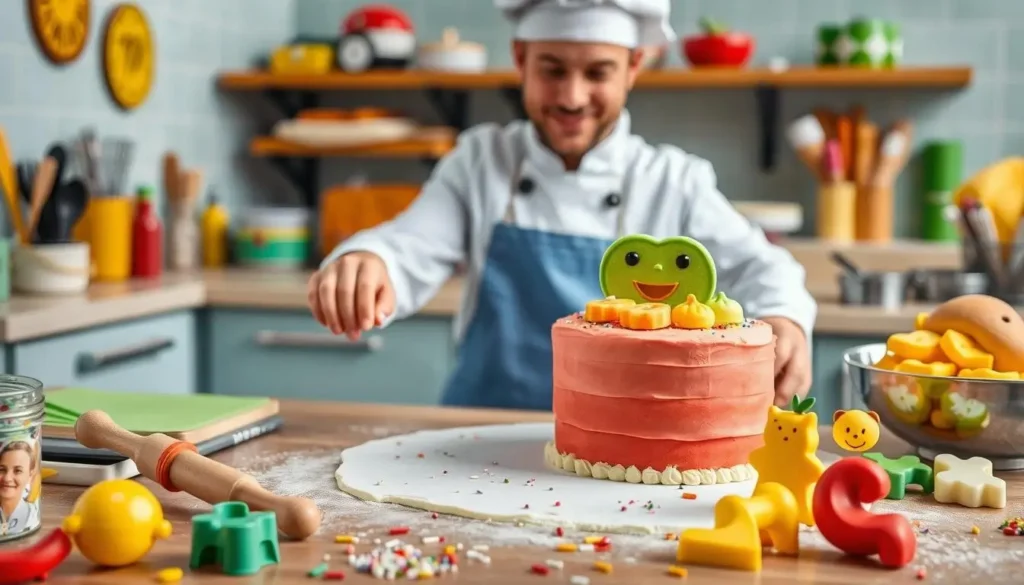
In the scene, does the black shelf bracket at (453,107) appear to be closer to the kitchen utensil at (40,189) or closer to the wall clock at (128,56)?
the wall clock at (128,56)

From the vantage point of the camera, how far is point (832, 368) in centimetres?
239

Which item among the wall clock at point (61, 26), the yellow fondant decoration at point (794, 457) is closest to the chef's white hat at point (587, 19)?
the yellow fondant decoration at point (794, 457)

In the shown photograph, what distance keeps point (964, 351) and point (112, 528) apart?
76 centimetres

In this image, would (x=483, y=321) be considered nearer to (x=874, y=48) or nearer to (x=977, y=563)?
(x=977, y=563)

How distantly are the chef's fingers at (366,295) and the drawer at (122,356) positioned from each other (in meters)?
0.86

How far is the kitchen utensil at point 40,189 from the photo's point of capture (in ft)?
7.40

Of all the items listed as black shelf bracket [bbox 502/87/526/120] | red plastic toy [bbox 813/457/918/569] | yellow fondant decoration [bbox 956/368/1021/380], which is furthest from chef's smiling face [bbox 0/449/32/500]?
black shelf bracket [bbox 502/87/526/120]

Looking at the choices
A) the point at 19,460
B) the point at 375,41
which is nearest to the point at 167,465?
the point at 19,460

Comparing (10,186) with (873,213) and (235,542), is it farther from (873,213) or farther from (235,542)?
(873,213)

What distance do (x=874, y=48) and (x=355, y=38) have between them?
1250mm

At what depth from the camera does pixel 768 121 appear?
2998mm

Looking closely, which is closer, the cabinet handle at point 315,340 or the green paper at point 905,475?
the green paper at point 905,475

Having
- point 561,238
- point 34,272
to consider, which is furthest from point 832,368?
point 34,272

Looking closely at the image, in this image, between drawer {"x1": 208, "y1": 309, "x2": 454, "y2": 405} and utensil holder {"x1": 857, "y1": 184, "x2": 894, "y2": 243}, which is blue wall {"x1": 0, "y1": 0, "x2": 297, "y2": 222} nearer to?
drawer {"x1": 208, "y1": 309, "x2": 454, "y2": 405}
